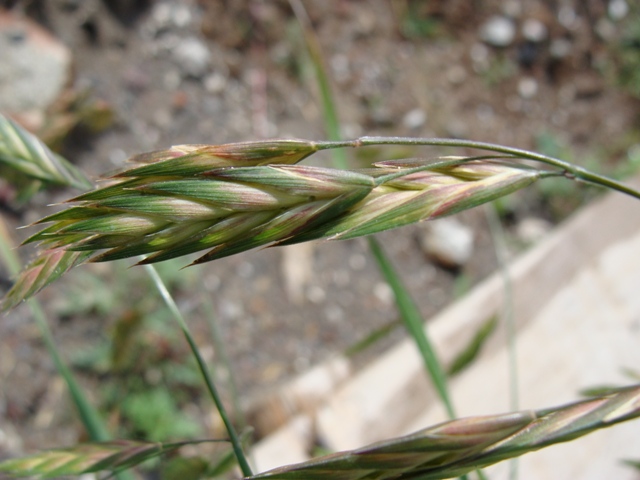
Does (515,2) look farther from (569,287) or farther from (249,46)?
(569,287)

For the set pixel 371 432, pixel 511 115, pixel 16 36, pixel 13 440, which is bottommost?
pixel 371 432

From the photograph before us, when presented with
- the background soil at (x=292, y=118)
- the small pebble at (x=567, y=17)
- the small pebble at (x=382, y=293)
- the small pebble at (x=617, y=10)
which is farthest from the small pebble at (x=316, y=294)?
the small pebble at (x=617, y=10)

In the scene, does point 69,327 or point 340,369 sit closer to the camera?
point 340,369

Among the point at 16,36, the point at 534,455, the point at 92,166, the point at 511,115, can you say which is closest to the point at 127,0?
the point at 16,36

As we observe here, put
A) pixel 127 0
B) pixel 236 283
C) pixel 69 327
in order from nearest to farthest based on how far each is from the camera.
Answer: pixel 69 327, pixel 236 283, pixel 127 0

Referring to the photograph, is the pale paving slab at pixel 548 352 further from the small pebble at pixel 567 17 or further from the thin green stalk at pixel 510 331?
the small pebble at pixel 567 17

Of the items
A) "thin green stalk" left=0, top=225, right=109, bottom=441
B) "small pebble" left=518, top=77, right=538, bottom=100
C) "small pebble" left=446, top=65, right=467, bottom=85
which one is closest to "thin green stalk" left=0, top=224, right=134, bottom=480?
"thin green stalk" left=0, top=225, right=109, bottom=441

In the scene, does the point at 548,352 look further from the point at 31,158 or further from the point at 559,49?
the point at 559,49
